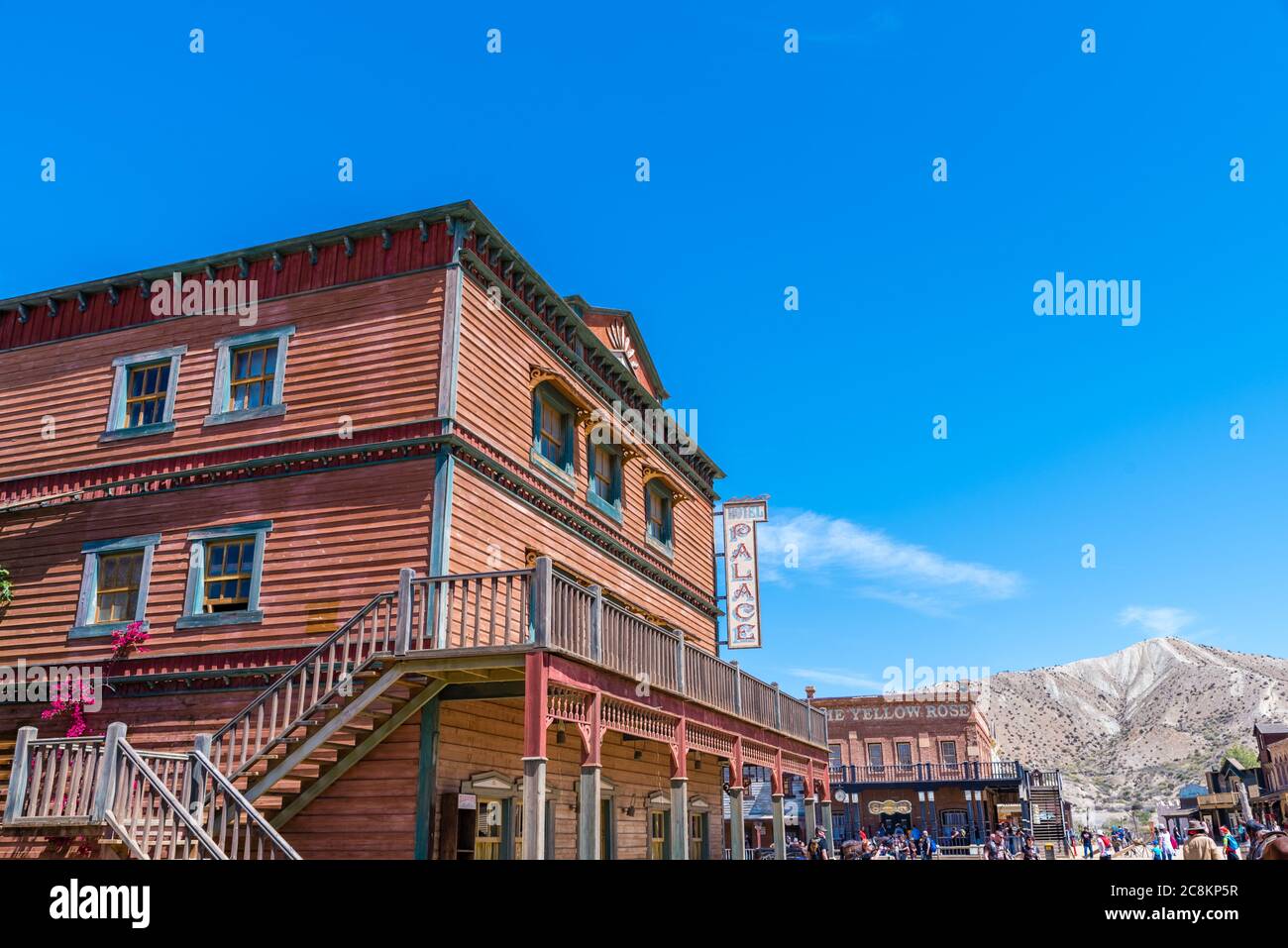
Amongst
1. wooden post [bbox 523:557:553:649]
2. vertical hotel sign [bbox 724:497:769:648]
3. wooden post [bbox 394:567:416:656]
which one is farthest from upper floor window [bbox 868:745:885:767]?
wooden post [bbox 523:557:553:649]

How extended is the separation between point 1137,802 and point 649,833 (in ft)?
491

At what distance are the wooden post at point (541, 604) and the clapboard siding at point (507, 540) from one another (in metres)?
3.10

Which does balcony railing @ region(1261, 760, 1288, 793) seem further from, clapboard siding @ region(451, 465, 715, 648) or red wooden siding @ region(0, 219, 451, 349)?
red wooden siding @ region(0, 219, 451, 349)

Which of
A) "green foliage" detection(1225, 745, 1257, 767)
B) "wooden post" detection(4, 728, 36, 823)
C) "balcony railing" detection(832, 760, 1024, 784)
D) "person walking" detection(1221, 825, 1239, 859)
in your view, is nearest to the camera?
"wooden post" detection(4, 728, 36, 823)

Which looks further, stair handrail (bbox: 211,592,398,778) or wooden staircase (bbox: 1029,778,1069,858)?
wooden staircase (bbox: 1029,778,1069,858)

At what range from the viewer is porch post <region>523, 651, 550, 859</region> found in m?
11.4

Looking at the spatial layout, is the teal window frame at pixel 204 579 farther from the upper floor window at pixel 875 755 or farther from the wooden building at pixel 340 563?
the upper floor window at pixel 875 755

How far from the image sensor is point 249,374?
17.9 metres

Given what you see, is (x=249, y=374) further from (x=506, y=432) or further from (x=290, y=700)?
(x=290, y=700)

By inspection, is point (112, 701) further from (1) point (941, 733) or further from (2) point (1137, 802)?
(2) point (1137, 802)

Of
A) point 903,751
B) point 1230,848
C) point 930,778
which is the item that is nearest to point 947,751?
point 903,751

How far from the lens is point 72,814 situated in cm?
1159

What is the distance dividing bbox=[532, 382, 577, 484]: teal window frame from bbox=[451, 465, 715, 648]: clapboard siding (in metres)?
1.17
